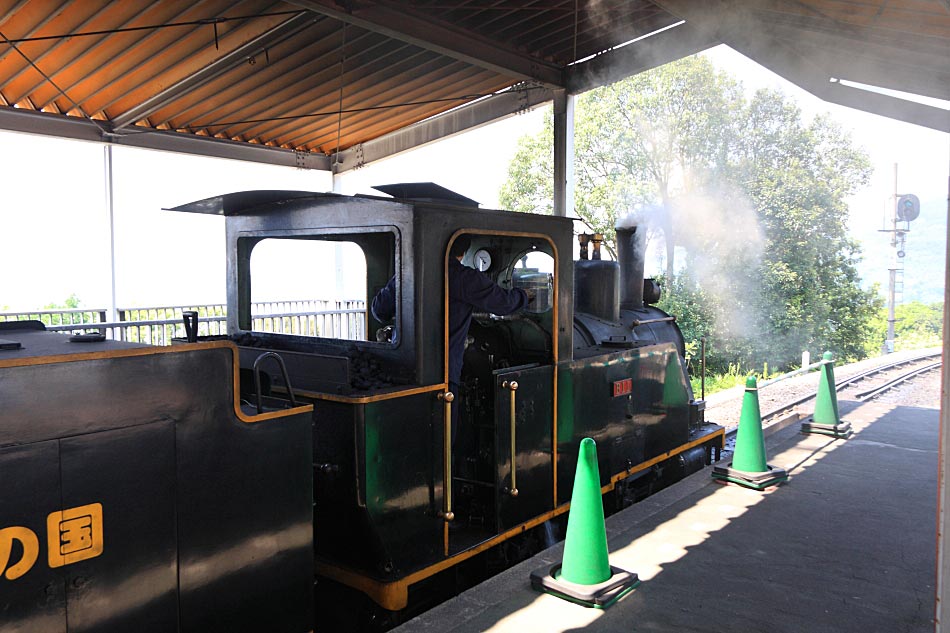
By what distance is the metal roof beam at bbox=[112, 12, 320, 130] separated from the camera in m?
8.14

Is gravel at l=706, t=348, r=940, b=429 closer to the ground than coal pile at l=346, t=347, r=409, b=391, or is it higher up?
closer to the ground

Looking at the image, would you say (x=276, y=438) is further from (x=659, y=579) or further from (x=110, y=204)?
(x=110, y=204)

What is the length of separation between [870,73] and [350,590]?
697 centimetres

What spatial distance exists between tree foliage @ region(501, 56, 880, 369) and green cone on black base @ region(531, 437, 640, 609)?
17.0 m

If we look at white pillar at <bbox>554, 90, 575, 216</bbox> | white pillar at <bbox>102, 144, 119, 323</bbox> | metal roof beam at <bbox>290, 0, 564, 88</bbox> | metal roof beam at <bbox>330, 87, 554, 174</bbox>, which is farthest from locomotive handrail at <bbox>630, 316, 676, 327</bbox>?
white pillar at <bbox>102, 144, 119, 323</bbox>

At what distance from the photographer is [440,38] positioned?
8.80 m

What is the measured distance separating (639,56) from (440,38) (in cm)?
298

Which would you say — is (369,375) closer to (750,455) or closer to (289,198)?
(289,198)

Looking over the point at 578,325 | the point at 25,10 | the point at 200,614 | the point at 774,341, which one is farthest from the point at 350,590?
the point at 774,341

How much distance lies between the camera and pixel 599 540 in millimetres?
3775

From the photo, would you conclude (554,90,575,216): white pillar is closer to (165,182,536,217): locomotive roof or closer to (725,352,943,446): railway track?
(725,352,943,446): railway track

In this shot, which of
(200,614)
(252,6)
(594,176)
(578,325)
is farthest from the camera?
(594,176)

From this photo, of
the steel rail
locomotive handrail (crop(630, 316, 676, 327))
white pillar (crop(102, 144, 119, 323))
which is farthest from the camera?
white pillar (crop(102, 144, 119, 323))

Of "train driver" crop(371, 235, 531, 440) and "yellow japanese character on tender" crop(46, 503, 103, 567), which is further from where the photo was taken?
"train driver" crop(371, 235, 531, 440)
